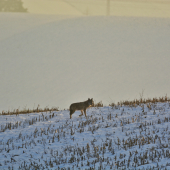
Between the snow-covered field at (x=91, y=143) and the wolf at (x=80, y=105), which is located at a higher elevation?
the wolf at (x=80, y=105)

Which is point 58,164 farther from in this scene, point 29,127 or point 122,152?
point 29,127

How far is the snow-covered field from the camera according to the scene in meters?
6.20

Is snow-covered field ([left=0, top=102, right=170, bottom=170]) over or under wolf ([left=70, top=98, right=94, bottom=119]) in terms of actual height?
under

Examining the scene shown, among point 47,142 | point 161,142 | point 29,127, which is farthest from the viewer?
point 29,127

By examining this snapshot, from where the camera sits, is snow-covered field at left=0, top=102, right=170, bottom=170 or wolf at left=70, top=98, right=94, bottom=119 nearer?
snow-covered field at left=0, top=102, right=170, bottom=170

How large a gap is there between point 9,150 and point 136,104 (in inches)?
329

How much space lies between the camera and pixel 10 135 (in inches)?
370

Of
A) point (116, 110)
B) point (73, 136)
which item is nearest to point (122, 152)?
point (73, 136)

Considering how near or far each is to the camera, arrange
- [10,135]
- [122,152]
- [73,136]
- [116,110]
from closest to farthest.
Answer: [122,152], [73,136], [10,135], [116,110]

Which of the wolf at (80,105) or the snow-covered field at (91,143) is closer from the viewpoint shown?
the snow-covered field at (91,143)

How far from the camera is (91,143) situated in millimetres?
7855

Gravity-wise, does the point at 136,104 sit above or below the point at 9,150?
above

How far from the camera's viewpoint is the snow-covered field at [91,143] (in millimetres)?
6199

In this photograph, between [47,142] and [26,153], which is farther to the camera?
[47,142]
